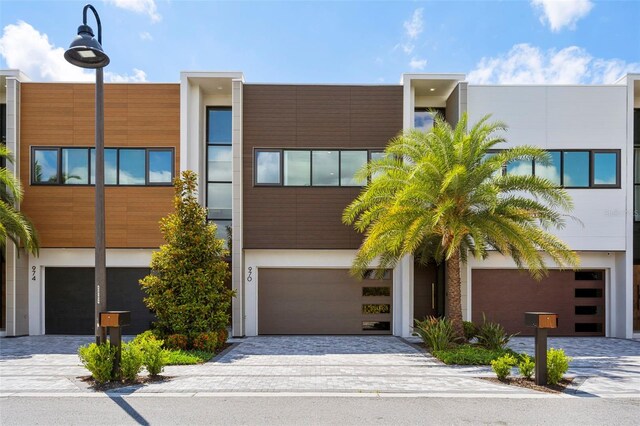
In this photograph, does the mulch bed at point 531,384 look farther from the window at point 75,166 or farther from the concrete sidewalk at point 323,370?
the window at point 75,166

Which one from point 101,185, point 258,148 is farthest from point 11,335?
point 258,148

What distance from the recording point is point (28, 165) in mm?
14086

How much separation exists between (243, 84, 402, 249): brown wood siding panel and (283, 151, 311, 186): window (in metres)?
0.26

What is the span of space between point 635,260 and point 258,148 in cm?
1288

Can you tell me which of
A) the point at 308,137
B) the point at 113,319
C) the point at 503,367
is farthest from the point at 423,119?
the point at 113,319

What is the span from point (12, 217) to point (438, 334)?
1244 cm

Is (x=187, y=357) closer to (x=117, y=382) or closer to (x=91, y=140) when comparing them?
(x=117, y=382)

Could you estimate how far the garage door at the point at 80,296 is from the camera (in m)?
14.4

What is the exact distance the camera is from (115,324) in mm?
8055

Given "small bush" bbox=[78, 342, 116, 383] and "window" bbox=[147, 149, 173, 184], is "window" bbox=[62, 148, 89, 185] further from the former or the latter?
"small bush" bbox=[78, 342, 116, 383]

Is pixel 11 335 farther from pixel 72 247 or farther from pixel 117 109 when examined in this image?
pixel 117 109

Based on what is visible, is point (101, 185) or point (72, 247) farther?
point (72, 247)

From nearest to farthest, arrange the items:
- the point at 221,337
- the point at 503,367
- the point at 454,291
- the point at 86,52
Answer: the point at 86,52
the point at 503,367
the point at 454,291
the point at 221,337

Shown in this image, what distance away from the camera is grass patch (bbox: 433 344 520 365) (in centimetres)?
1004
